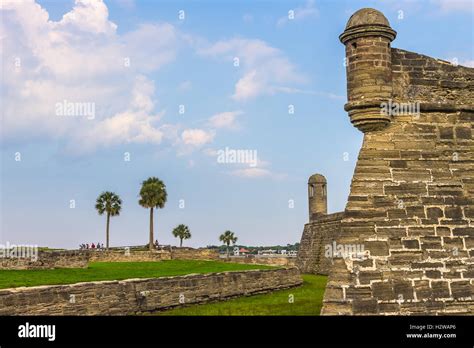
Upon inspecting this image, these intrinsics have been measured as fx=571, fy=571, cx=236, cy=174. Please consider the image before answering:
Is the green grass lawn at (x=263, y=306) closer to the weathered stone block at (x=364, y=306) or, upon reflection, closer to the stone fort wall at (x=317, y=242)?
the weathered stone block at (x=364, y=306)

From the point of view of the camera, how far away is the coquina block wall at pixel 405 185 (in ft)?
33.1

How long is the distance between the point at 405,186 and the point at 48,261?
1320 centimetres

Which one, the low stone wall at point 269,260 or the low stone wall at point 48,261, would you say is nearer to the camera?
the low stone wall at point 48,261

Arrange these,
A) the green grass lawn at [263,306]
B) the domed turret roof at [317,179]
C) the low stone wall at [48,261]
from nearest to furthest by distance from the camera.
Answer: the green grass lawn at [263,306]
the low stone wall at [48,261]
the domed turret roof at [317,179]

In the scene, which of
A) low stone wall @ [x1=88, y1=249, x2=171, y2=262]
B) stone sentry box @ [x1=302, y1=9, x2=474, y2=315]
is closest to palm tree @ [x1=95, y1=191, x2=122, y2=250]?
low stone wall @ [x1=88, y1=249, x2=171, y2=262]

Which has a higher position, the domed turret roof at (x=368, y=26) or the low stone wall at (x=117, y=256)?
the domed turret roof at (x=368, y=26)

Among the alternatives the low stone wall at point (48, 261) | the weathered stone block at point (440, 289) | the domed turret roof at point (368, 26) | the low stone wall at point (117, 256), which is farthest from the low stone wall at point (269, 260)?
the domed turret roof at point (368, 26)

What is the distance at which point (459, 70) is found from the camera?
1155 centimetres

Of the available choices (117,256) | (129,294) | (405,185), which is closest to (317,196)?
(117,256)

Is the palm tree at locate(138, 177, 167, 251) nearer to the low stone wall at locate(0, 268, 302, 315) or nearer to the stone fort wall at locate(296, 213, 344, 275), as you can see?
the stone fort wall at locate(296, 213, 344, 275)

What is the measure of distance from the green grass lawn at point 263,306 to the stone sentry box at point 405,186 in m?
4.63
